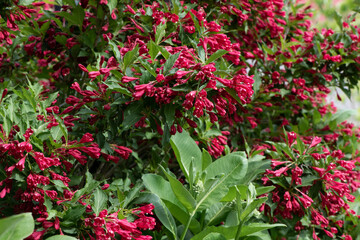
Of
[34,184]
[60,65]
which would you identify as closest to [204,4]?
[60,65]

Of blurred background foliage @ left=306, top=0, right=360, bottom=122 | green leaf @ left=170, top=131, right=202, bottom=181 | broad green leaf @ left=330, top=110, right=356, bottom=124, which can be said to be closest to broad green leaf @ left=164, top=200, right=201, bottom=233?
green leaf @ left=170, top=131, right=202, bottom=181

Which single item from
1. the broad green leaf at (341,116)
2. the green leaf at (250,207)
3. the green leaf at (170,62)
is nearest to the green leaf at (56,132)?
the green leaf at (170,62)

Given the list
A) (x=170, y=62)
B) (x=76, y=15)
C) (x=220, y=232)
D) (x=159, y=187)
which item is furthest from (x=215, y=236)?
(x=76, y=15)

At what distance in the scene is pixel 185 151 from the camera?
214cm

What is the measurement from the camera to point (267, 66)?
306 cm

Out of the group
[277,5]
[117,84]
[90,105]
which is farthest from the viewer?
[277,5]

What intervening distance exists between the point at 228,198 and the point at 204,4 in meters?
1.40

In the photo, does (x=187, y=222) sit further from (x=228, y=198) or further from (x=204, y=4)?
(x=204, y=4)

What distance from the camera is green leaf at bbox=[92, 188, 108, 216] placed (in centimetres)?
165

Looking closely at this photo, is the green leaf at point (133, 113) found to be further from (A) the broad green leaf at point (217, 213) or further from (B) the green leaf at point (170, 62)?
(A) the broad green leaf at point (217, 213)

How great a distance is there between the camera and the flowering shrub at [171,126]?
1.71m

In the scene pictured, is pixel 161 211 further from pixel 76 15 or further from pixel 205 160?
pixel 76 15

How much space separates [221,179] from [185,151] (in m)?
0.37

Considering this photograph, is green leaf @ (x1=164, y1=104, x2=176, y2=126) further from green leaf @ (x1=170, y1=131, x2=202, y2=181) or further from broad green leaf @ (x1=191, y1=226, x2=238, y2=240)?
broad green leaf @ (x1=191, y1=226, x2=238, y2=240)
